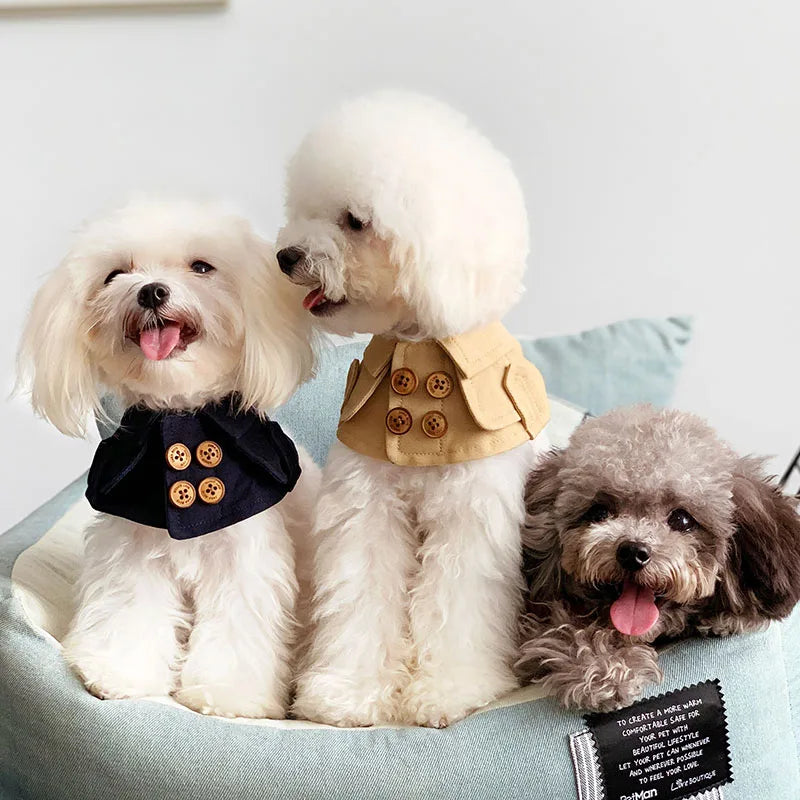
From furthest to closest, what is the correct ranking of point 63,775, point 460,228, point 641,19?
1. point 641,19
2. point 63,775
3. point 460,228

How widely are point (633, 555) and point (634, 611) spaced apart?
9 centimetres

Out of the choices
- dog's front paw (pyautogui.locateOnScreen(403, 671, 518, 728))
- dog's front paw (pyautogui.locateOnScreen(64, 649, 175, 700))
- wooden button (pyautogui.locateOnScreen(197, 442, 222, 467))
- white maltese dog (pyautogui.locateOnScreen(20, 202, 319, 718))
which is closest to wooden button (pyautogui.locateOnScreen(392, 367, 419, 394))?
white maltese dog (pyautogui.locateOnScreen(20, 202, 319, 718))

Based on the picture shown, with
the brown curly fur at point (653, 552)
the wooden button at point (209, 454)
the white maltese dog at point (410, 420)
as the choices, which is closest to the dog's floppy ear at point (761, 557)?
the brown curly fur at point (653, 552)

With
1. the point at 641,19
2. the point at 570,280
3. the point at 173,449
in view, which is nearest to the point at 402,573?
the point at 173,449

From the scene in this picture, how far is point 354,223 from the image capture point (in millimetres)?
1057

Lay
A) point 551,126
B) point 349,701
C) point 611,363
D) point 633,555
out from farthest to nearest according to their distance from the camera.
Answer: point 551,126 → point 611,363 → point 349,701 → point 633,555

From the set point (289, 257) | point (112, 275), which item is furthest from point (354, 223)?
point (112, 275)

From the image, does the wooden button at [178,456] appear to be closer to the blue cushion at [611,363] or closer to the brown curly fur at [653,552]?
the brown curly fur at [653,552]

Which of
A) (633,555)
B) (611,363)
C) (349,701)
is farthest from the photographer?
(611,363)

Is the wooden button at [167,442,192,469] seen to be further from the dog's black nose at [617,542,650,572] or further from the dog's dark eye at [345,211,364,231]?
the dog's black nose at [617,542,650,572]

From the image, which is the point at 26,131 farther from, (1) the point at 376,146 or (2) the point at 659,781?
(2) the point at 659,781

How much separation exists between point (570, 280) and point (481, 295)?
3.37 feet

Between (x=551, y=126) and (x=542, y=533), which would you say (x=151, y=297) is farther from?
(x=551, y=126)

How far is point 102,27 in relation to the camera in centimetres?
193
